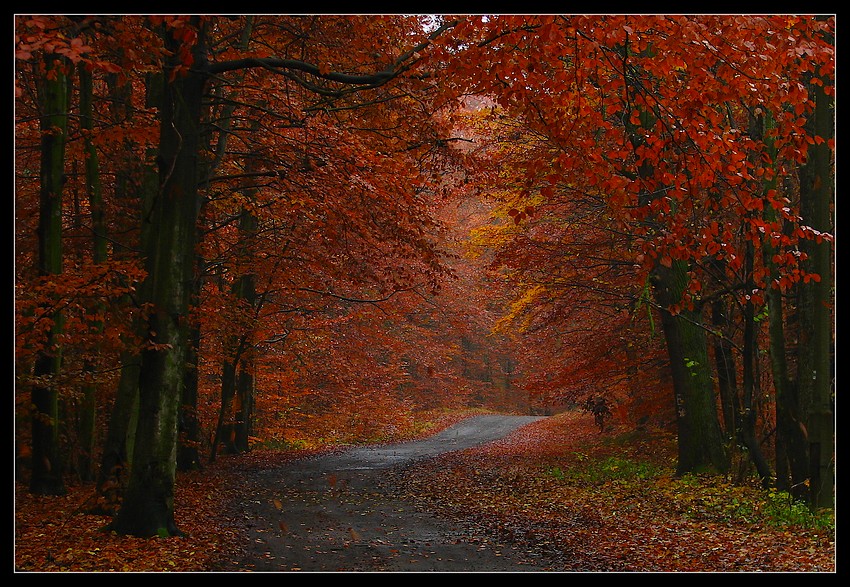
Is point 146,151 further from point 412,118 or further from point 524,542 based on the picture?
point 524,542

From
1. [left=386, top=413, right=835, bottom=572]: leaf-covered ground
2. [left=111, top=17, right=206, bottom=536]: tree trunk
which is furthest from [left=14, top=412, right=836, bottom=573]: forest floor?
[left=111, top=17, right=206, bottom=536]: tree trunk

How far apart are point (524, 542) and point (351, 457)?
12.5m

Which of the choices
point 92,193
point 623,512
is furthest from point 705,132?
point 92,193

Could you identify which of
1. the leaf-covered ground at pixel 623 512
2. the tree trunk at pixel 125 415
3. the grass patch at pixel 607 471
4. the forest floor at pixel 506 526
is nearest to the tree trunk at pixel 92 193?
the tree trunk at pixel 125 415

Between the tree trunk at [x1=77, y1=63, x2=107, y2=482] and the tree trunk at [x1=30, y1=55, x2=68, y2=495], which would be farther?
the tree trunk at [x1=77, y1=63, x2=107, y2=482]

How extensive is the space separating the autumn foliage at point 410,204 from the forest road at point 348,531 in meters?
1.58

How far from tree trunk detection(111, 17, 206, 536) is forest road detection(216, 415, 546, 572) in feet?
4.11

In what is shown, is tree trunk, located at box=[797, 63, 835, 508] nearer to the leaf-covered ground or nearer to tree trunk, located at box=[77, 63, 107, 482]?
the leaf-covered ground

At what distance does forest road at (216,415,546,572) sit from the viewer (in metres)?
8.10

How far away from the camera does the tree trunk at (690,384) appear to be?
1399 cm

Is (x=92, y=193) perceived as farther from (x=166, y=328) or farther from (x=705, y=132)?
(x=705, y=132)

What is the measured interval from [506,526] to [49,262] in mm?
7047
